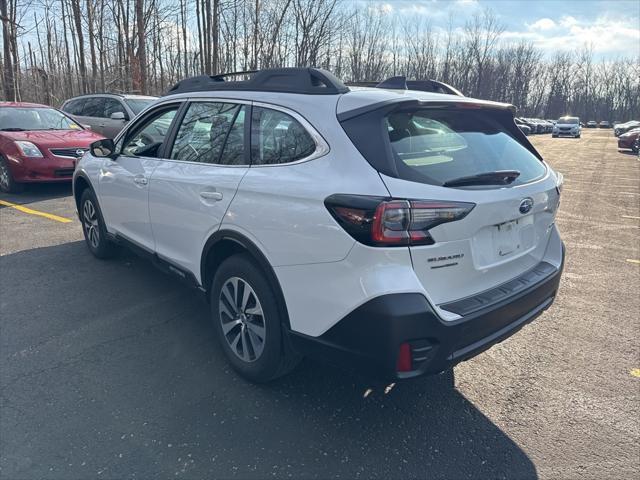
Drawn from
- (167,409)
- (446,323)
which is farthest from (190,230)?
(446,323)

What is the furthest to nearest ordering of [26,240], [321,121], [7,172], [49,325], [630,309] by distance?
1. [7,172]
2. [26,240]
3. [630,309]
4. [49,325]
5. [321,121]

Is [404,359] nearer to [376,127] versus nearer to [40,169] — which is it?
[376,127]

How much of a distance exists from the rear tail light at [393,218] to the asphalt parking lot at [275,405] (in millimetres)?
1159

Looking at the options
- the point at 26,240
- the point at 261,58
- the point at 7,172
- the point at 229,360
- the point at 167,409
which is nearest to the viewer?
the point at 167,409

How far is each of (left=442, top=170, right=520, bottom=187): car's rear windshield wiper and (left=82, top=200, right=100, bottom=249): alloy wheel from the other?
4068 mm

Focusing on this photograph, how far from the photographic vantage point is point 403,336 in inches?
83.7

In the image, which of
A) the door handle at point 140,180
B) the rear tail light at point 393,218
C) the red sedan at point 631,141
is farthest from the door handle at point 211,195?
the red sedan at point 631,141

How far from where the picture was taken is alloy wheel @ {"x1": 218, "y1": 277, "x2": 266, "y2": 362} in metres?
2.86

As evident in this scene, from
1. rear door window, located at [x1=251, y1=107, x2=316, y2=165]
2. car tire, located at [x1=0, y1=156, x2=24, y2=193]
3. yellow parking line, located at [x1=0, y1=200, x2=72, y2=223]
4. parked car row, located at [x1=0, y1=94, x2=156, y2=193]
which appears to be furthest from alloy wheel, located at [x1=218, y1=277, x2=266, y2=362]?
car tire, located at [x1=0, y1=156, x2=24, y2=193]

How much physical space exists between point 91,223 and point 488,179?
4.39m

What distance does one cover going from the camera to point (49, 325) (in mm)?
3729

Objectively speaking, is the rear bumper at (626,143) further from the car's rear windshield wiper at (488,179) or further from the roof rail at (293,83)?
the roof rail at (293,83)

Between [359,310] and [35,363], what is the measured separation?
2399 mm

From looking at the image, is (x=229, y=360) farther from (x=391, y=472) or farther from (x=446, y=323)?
(x=446, y=323)
